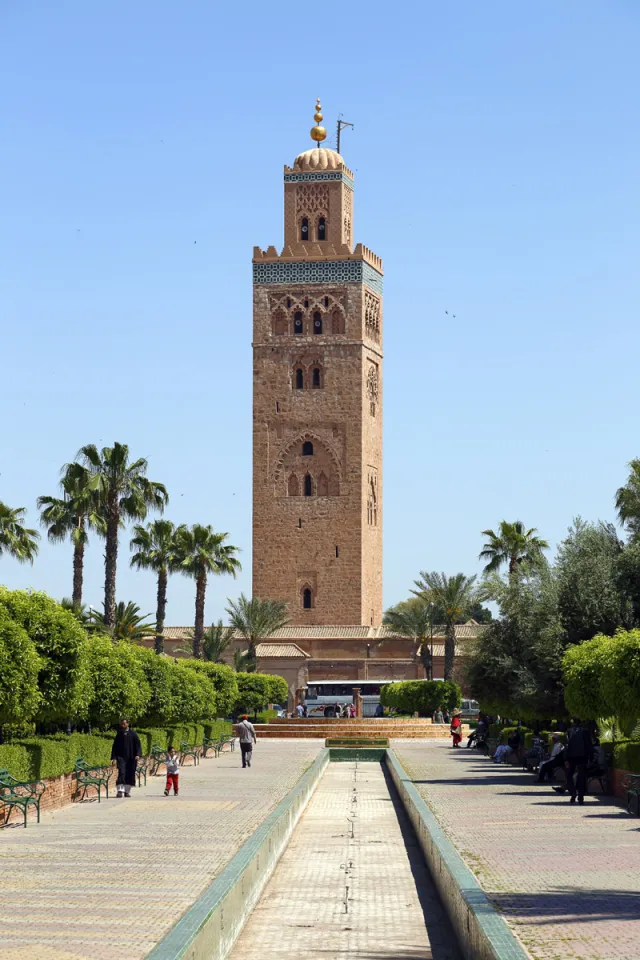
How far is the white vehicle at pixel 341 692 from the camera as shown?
63.2 metres

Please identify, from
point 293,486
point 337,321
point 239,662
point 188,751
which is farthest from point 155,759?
point 337,321

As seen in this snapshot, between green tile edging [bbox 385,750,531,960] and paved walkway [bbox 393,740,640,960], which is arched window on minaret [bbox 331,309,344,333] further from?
green tile edging [bbox 385,750,531,960]

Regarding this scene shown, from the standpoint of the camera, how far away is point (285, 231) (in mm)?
70375

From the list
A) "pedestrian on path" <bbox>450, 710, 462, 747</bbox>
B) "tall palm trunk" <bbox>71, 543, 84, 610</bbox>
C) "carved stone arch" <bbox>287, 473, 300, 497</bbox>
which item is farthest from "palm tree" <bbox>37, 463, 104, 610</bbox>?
"carved stone arch" <bbox>287, 473, 300, 497</bbox>

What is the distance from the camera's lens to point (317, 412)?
68875mm

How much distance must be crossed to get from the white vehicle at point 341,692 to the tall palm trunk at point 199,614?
38.7ft

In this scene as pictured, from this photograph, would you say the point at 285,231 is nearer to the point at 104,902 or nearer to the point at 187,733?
the point at 187,733

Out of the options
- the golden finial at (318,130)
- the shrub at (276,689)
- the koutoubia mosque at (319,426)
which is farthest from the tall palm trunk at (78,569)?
the golden finial at (318,130)

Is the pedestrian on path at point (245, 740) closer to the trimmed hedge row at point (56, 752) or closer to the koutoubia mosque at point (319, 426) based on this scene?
the trimmed hedge row at point (56, 752)

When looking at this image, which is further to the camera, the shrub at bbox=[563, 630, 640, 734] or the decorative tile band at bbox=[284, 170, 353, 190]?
the decorative tile band at bbox=[284, 170, 353, 190]

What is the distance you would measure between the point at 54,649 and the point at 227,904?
411 inches

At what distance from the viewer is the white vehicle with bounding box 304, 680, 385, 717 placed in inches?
2490

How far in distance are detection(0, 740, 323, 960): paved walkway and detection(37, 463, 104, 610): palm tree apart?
20.7 m

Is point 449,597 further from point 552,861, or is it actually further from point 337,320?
point 552,861
